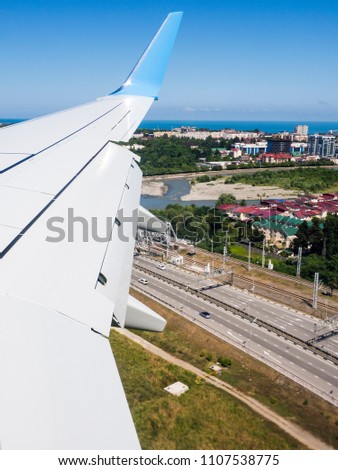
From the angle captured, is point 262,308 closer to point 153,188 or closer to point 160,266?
point 160,266

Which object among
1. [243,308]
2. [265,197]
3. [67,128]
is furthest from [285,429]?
[265,197]

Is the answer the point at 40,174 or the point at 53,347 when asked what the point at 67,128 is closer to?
Answer: the point at 40,174

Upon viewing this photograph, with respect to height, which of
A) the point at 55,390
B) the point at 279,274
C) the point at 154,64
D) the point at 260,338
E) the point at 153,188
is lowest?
the point at 260,338

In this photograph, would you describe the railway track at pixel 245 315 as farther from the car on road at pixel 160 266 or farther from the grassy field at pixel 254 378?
the grassy field at pixel 254 378

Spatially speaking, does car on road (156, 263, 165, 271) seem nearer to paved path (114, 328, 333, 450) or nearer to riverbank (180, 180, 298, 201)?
paved path (114, 328, 333, 450)

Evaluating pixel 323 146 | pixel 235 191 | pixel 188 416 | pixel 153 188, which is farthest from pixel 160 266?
pixel 323 146
